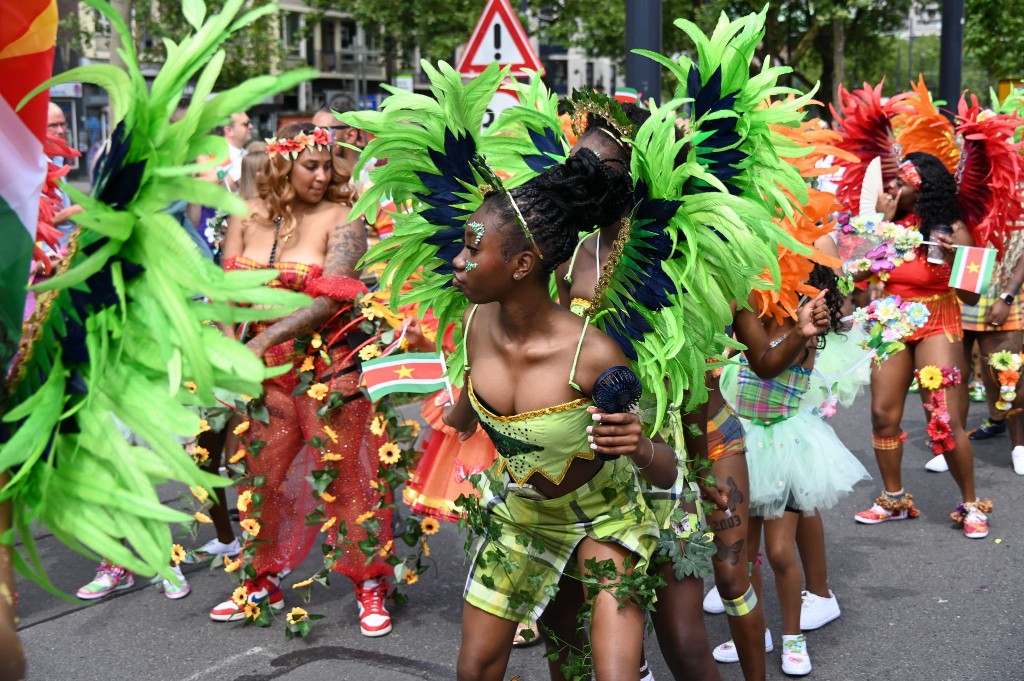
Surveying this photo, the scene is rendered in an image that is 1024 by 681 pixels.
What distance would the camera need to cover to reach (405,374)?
5070 millimetres

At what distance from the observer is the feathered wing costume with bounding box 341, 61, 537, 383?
11.3 feet

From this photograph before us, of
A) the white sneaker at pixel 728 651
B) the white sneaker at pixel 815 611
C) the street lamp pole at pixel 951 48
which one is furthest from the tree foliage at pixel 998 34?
Answer: the white sneaker at pixel 728 651

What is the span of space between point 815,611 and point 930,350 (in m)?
2.09

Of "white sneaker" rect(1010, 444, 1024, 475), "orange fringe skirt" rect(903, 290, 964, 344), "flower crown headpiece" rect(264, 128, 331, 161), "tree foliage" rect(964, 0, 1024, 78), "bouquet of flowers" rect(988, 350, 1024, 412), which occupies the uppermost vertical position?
"tree foliage" rect(964, 0, 1024, 78)

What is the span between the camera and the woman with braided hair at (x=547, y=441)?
316 cm

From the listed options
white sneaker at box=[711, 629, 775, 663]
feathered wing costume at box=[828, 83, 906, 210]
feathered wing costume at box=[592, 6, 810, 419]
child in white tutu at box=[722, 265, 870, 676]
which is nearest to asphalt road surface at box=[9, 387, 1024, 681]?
white sneaker at box=[711, 629, 775, 663]

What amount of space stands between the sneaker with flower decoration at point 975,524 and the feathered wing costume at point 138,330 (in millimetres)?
5456

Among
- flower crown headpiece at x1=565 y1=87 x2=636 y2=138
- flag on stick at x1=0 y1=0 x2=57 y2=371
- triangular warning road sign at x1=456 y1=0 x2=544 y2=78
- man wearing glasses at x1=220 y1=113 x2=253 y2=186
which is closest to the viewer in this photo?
flag on stick at x1=0 y1=0 x2=57 y2=371

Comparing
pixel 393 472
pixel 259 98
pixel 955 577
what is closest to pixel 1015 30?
pixel 955 577

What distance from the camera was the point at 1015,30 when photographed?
2041cm

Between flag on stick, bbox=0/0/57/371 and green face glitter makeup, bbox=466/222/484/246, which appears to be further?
green face glitter makeup, bbox=466/222/484/246

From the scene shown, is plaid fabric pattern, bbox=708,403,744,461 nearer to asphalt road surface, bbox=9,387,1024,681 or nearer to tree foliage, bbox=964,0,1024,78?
asphalt road surface, bbox=9,387,1024,681

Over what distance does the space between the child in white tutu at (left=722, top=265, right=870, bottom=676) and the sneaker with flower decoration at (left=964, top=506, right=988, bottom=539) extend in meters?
1.84

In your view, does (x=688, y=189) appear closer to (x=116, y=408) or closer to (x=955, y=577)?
(x=116, y=408)
